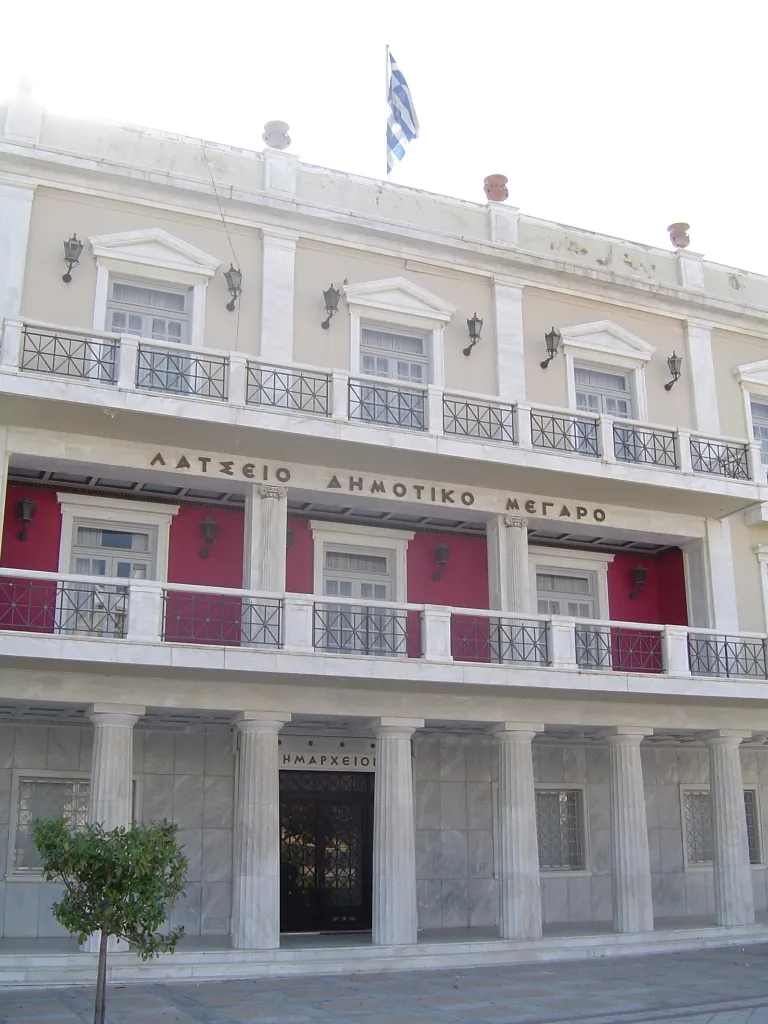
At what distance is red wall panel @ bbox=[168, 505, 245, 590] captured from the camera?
60.2ft

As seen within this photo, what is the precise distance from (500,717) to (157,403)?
279 inches

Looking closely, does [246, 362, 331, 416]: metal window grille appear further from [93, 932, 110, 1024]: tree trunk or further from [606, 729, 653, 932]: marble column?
[93, 932, 110, 1024]: tree trunk

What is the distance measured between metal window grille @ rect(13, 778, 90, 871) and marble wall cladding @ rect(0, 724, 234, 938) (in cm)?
19

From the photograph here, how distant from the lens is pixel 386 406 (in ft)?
58.5

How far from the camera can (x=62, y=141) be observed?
58.7 ft

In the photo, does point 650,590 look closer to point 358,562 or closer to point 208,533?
point 358,562

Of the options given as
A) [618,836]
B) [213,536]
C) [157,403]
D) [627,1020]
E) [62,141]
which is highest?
[62,141]

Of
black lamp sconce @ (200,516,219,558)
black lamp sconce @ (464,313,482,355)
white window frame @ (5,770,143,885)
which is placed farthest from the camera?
black lamp sconce @ (464,313,482,355)

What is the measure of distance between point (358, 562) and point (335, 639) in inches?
98.3

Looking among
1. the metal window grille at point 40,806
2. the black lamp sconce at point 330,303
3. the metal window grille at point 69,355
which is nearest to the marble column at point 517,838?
the metal window grille at point 40,806

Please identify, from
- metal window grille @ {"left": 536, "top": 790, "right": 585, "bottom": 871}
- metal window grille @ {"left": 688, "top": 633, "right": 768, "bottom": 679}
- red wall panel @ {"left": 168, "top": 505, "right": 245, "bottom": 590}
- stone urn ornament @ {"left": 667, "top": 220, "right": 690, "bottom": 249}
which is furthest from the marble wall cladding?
stone urn ornament @ {"left": 667, "top": 220, "right": 690, "bottom": 249}

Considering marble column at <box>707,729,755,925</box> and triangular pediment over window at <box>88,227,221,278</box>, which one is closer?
triangular pediment over window at <box>88,227,221,278</box>

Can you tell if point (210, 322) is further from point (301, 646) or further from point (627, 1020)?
point (627, 1020)

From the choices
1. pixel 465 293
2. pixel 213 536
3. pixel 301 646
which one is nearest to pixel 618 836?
pixel 301 646
